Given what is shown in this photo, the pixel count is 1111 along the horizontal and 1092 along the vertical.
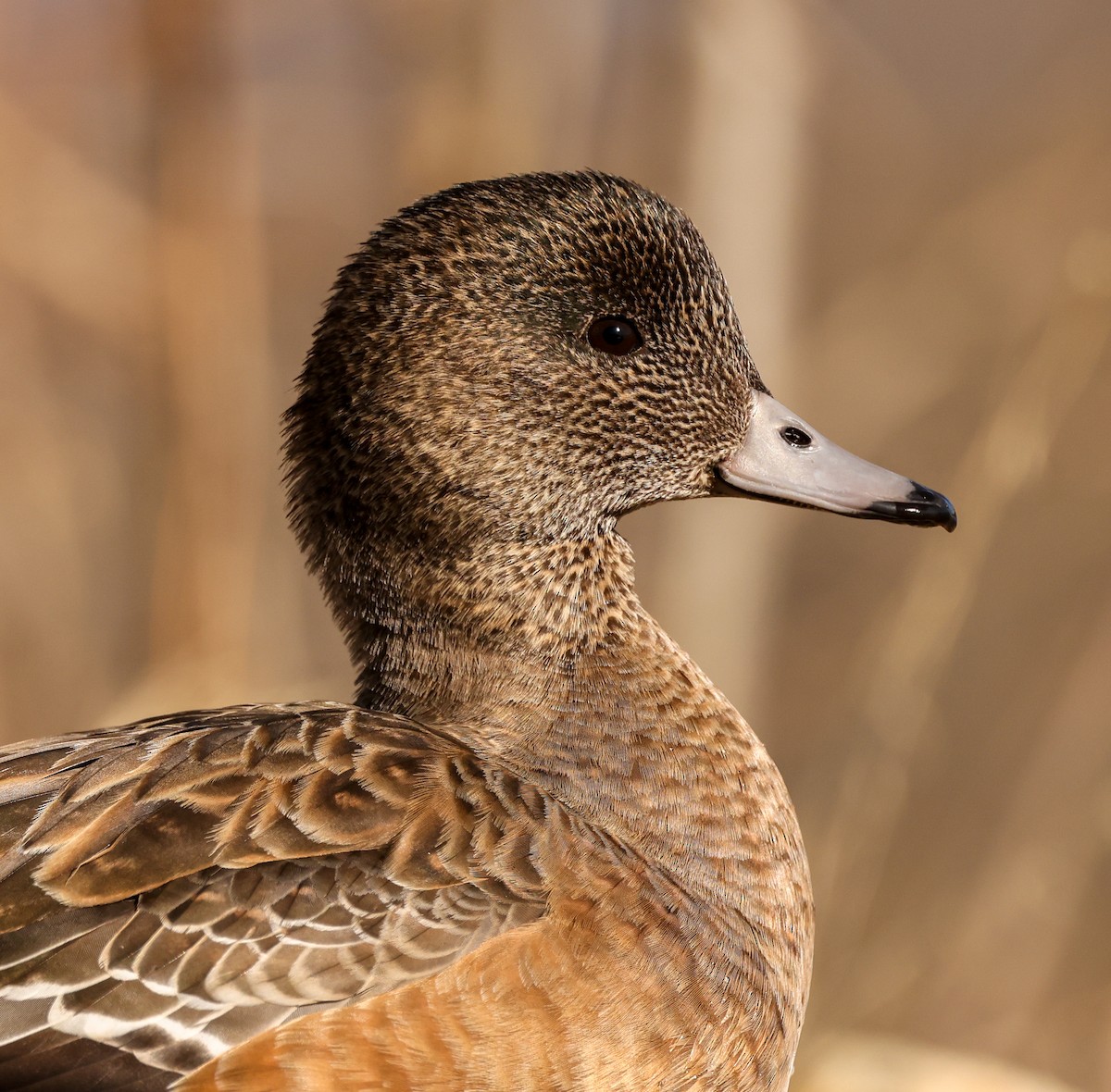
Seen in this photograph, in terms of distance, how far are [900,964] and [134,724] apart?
2634mm

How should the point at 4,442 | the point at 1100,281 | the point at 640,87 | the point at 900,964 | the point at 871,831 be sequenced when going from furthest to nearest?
the point at 640,87, the point at 4,442, the point at 900,964, the point at 871,831, the point at 1100,281

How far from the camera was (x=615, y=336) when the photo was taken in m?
2.37

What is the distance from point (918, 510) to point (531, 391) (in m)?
0.64

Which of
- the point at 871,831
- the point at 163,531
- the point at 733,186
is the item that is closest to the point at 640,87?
the point at 733,186

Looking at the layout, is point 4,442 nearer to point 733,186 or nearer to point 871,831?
point 733,186

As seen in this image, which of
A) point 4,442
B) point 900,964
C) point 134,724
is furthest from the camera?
point 4,442

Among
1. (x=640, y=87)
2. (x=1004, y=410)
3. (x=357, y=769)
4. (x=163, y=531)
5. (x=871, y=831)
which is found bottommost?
(x=871, y=831)

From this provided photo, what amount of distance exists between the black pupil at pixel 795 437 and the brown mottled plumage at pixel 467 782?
0.22 feet

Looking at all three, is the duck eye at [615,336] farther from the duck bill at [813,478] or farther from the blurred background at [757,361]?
the blurred background at [757,361]

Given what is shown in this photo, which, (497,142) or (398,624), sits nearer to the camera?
(398,624)

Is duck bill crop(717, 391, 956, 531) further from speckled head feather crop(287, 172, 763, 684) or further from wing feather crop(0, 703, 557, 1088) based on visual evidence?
wing feather crop(0, 703, 557, 1088)

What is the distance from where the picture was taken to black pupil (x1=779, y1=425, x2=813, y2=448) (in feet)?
7.88

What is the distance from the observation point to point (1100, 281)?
10.7ft

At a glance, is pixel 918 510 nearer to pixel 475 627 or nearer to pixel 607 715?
pixel 607 715
